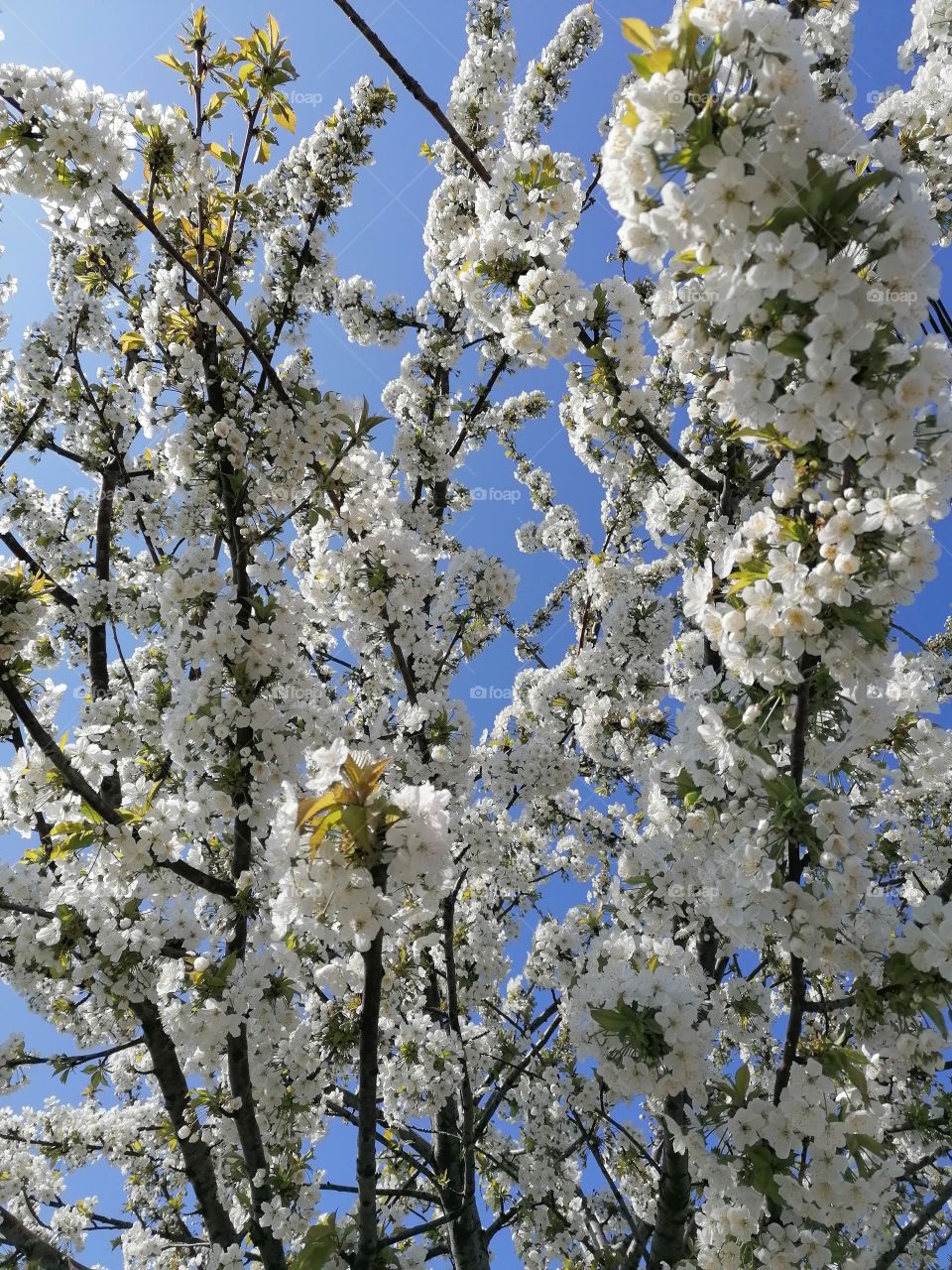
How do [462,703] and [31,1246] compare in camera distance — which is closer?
[31,1246]

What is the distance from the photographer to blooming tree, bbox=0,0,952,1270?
1.89 metres

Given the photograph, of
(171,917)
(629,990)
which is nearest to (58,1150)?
(171,917)

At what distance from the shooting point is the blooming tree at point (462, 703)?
1891mm

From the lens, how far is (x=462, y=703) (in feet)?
18.7

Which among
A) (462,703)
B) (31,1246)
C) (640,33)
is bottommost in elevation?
(31,1246)

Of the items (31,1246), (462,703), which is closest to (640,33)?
(462,703)

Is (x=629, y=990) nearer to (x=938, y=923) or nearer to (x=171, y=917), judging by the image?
(x=938, y=923)

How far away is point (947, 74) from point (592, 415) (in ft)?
7.75

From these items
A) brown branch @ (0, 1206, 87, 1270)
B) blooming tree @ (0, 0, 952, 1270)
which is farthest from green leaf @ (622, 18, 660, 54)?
brown branch @ (0, 1206, 87, 1270)

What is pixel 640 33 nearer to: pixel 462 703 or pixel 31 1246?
pixel 462 703

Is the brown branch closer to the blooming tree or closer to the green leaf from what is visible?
the blooming tree

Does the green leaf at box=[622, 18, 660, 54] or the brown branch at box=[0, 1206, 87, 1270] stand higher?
the green leaf at box=[622, 18, 660, 54]

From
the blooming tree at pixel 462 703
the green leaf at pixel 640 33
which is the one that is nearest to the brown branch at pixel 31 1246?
the blooming tree at pixel 462 703

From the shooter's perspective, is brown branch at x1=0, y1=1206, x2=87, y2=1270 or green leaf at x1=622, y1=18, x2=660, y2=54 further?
brown branch at x1=0, y1=1206, x2=87, y2=1270
